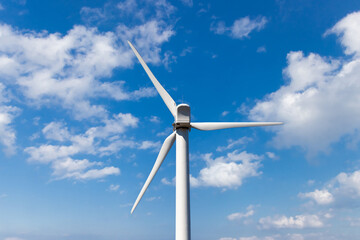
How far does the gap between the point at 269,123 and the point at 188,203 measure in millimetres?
13636

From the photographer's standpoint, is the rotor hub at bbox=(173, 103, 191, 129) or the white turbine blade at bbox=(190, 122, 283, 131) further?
the white turbine blade at bbox=(190, 122, 283, 131)

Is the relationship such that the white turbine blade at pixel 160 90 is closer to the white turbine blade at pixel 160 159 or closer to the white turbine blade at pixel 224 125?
the white turbine blade at pixel 160 159

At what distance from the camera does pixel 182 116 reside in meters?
34.1

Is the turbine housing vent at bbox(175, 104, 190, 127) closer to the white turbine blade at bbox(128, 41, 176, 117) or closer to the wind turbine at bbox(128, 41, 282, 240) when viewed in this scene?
the wind turbine at bbox(128, 41, 282, 240)

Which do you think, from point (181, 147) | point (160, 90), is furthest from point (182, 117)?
point (160, 90)

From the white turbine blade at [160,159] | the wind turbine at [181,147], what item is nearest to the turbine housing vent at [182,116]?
the wind turbine at [181,147]

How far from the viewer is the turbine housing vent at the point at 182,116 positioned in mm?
33812

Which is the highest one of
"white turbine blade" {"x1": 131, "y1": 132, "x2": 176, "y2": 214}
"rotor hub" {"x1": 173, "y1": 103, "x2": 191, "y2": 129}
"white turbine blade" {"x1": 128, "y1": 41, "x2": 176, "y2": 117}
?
"white turbine blade" {"x1": 128, "y1": 41, "x2": 176, "y2": 117}

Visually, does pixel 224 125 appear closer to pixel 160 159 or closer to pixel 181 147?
pixel 181 147

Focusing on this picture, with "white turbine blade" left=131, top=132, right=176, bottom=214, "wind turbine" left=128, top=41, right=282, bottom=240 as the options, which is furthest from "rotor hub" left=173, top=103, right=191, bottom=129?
"white turbine blade" left=131, top=132, right=176, bottom=214

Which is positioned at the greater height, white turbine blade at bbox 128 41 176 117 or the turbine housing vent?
white turbine blade at bbox 128 41 176 117

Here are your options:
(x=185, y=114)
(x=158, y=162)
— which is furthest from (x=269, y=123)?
(x=158, y=162)

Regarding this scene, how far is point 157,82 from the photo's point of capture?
38.0 meters

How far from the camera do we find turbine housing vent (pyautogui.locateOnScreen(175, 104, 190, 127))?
33.8m
